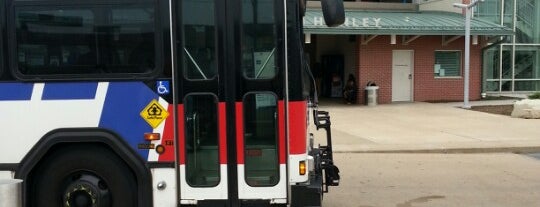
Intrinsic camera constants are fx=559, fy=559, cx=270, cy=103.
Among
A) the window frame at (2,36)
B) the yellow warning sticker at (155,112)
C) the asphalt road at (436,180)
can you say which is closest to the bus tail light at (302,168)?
the yellow warning sticker at (155,112)

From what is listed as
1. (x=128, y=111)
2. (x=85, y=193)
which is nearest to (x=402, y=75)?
(x=128, y=111)

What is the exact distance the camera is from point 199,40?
15.4ft

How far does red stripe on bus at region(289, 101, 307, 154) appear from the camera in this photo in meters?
4.65

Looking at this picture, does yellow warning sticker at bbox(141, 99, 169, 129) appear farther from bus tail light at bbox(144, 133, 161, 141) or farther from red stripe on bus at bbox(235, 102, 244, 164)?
red stripe on bus at bbox(235, 102, 244, 164)

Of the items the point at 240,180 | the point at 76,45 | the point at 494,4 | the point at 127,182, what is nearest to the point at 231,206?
the point at 240,180

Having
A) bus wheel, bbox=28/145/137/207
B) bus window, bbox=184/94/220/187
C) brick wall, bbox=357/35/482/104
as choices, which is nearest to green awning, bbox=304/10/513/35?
brick wall, bbox=357/35/482/104

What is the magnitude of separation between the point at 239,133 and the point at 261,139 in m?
0.19

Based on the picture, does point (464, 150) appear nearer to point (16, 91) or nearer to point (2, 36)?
point (16, 91)

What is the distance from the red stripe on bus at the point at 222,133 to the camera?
15.4ft

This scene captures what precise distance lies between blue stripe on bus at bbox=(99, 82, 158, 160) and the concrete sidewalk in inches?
266

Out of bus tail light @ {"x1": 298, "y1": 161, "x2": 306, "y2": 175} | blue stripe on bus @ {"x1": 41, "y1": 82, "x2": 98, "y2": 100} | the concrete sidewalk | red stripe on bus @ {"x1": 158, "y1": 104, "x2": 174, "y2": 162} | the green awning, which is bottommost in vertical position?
the concrete sidewalk

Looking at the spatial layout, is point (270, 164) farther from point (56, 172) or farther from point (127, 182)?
point (56, 172)

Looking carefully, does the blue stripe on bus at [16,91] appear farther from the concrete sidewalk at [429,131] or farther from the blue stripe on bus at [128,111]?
the concrete sidewalk at [429,131]

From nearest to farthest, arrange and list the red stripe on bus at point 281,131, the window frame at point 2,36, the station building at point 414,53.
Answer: the red stripe on bus at point 281,131, the window frame at point 2,36, the station building at point 414,53
